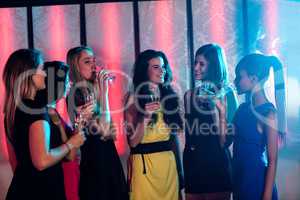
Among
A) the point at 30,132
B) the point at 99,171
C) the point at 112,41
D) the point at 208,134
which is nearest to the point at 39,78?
the point at 30,132

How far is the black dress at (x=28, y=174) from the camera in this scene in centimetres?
184

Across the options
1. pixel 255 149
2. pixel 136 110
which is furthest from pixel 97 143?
pixel 255 149

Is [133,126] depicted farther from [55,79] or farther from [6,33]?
[6,33]

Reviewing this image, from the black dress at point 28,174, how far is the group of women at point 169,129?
24 centimetres

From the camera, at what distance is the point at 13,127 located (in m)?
1.90

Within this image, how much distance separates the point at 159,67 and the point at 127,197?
94 centimetres

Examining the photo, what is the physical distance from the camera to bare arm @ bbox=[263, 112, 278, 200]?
2365mm

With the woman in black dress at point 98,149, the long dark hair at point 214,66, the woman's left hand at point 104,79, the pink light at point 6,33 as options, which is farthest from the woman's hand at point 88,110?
the pink light at point 6,33

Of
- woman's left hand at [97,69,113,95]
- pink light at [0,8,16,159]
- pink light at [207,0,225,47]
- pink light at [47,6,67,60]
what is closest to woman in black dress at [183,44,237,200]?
woman's left hand at [97,69,113,95]

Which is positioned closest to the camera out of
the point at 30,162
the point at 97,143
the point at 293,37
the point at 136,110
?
the point at 30,162

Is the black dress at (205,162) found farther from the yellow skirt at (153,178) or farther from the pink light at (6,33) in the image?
the pink light at (6,33)

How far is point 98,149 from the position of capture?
2.44 m

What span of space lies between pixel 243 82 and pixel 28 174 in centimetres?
151

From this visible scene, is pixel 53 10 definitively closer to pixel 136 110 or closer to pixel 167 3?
pixel 167 3
